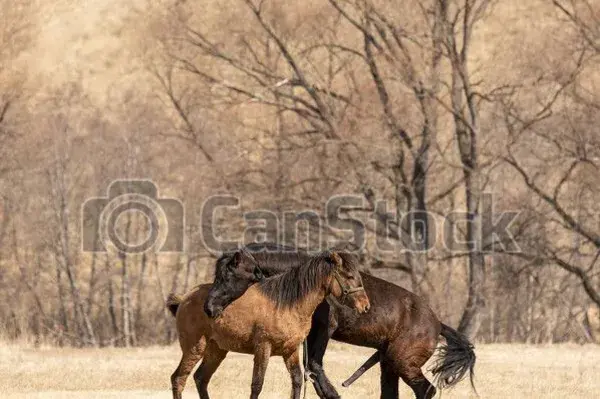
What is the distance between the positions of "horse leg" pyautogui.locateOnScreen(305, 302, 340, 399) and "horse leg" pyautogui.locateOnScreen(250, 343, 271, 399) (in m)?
0.75

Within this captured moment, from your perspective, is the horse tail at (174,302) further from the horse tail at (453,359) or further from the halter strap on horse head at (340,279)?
the horse tail at (453,359)

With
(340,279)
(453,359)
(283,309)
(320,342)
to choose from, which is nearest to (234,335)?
(283,309)

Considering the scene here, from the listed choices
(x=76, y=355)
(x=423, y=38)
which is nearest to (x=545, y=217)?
(x=423, y=38)

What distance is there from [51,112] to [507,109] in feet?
60.2

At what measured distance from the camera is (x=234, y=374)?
16484 millimetres

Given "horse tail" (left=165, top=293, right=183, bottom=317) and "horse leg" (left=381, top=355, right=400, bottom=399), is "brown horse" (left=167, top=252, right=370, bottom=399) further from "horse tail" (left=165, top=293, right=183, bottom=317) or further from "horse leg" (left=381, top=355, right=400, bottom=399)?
"horse leg" (left=381, top=355, right=400, bottom=399)

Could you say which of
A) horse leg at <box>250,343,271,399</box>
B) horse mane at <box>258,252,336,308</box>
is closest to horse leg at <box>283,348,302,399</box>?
horse leg at <box>250,343,271,399</box>

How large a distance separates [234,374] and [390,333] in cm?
515

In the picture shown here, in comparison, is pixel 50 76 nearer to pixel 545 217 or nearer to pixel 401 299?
pixel 545 217

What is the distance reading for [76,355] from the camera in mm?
20250

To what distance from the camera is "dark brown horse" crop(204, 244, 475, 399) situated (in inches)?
460

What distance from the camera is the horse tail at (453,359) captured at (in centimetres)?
1189

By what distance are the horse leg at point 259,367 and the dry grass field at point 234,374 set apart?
2681 mm

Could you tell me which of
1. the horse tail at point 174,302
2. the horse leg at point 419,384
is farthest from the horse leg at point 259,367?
the horse leg at point 419,384
